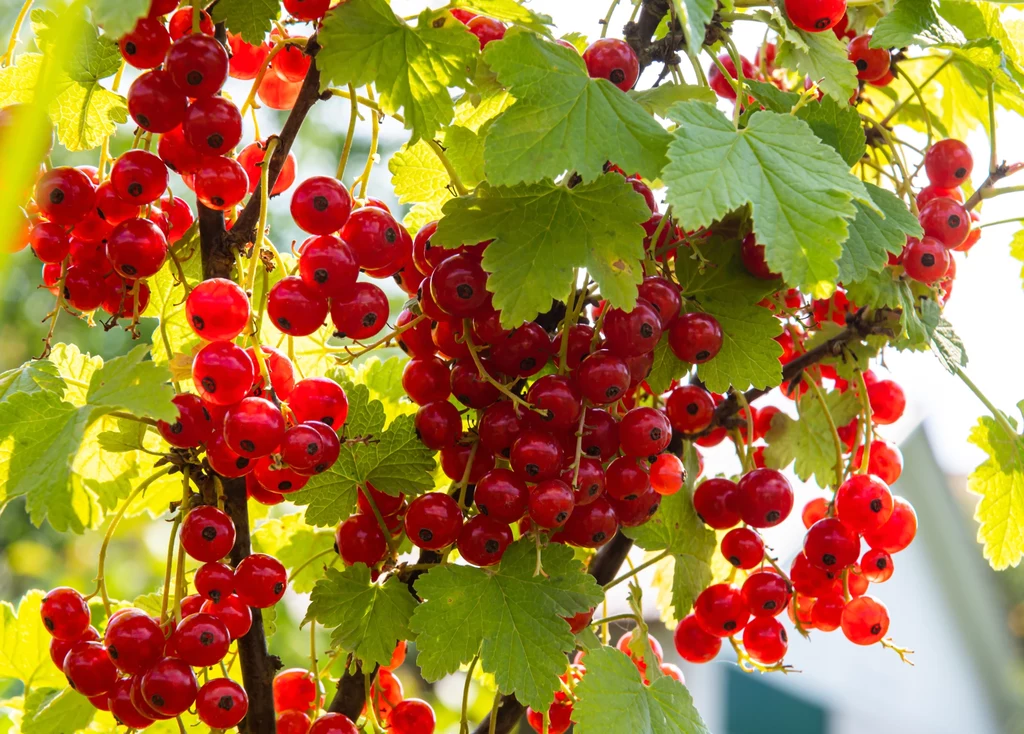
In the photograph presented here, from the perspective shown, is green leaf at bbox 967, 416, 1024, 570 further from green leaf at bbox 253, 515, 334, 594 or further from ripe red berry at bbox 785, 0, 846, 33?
green leaf at bbox 253, 515, 334, 594

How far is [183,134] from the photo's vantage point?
60 cm

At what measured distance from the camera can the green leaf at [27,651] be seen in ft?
2.73

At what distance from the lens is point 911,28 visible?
2.16 ft

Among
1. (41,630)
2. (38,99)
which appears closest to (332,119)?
(41,630)

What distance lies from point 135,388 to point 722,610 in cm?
46

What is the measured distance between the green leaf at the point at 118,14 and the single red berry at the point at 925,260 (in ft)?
1.79

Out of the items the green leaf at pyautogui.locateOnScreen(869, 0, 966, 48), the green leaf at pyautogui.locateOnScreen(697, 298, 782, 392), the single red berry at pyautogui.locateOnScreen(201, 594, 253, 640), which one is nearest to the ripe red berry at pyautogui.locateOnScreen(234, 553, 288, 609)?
the single red berry at pyautogui.locateOnScreen(201, 594, 253, 640)

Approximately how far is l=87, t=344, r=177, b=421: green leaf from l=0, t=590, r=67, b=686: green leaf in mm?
372

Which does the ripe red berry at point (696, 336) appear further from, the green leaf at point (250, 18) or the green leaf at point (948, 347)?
the green leaf at point (250, 18)

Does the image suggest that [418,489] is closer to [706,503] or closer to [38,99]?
[706,503]

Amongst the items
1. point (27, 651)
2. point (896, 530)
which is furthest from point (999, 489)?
point (27, 651)

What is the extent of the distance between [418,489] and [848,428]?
0.40 metres

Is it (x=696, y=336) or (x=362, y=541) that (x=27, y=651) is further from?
(x=696, y=336)

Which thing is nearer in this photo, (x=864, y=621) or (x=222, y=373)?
(x=222, y=373)
